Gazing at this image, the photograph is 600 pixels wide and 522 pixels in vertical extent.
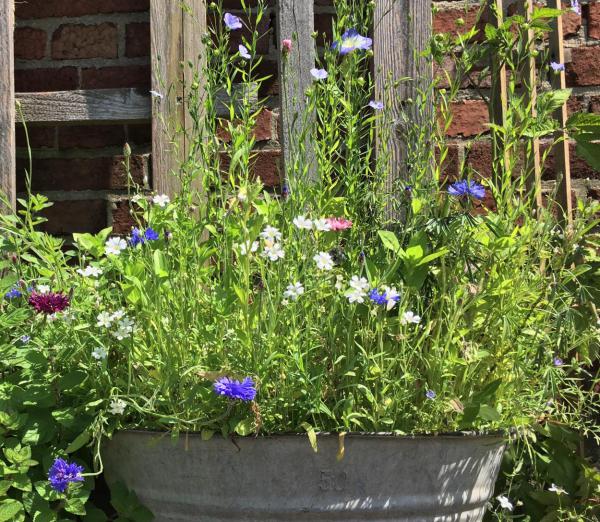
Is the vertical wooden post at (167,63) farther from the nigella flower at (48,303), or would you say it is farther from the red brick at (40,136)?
the nigella flower at (48,303)

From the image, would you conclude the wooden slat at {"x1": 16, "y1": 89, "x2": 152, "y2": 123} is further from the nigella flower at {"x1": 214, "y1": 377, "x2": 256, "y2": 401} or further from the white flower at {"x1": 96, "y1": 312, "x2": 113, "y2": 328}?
the nigella flower at {"x1": 214, "y1": 377, "x2": 256, "y2": 401}

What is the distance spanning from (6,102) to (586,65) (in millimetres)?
1387

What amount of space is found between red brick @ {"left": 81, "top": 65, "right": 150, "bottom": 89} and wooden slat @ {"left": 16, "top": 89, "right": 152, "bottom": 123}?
10cm

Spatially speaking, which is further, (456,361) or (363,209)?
(363,209)

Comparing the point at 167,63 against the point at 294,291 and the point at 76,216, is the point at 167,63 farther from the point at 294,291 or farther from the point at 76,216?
the point at 294,291

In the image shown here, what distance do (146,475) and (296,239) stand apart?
0.46 metres

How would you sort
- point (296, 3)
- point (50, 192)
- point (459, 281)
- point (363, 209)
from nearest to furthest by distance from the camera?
point (459, 281), point (363, 209), point (296, 3), point (50, 192)

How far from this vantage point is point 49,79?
2.13m

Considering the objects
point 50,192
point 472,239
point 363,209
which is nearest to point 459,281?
point 472,239

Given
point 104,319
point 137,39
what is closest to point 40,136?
point 137,39

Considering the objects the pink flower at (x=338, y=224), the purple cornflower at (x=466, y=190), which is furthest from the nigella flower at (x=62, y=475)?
the purple cornflower at (x=466, y=190)

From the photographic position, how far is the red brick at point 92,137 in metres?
2.12

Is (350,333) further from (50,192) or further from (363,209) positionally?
(50,192)

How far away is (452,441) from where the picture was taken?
4.18ft
